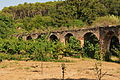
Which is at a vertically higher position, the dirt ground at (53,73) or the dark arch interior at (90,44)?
the dark arch interior at (90,44)

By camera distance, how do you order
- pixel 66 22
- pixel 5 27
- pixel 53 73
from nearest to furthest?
pixel 53 73, pixel 5 27, pixel 66 22

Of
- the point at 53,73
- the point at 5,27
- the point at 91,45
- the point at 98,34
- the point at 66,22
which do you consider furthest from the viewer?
the point at 66,22

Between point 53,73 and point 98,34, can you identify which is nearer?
point 53,73

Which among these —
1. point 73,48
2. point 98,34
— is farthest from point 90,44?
point 73,48

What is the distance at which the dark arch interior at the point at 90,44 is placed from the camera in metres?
21.9

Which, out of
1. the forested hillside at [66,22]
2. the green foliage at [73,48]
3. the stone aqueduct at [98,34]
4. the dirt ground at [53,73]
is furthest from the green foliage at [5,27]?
the dirt ground at [53,73]

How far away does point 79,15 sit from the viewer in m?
41.6

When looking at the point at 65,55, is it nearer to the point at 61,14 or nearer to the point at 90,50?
the point at 90,50

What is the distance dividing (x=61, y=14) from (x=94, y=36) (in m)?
19.4

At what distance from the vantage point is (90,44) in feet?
72.8

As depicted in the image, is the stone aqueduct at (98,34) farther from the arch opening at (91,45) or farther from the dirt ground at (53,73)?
the dirt ground at (53,73)

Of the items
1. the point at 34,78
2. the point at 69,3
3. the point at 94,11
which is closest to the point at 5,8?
the point at 69,3

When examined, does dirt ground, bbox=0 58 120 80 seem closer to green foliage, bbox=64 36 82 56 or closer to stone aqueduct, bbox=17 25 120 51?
stone aqueduct, bbox=17 25 120 51

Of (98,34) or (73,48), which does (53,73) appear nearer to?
(98,34)
